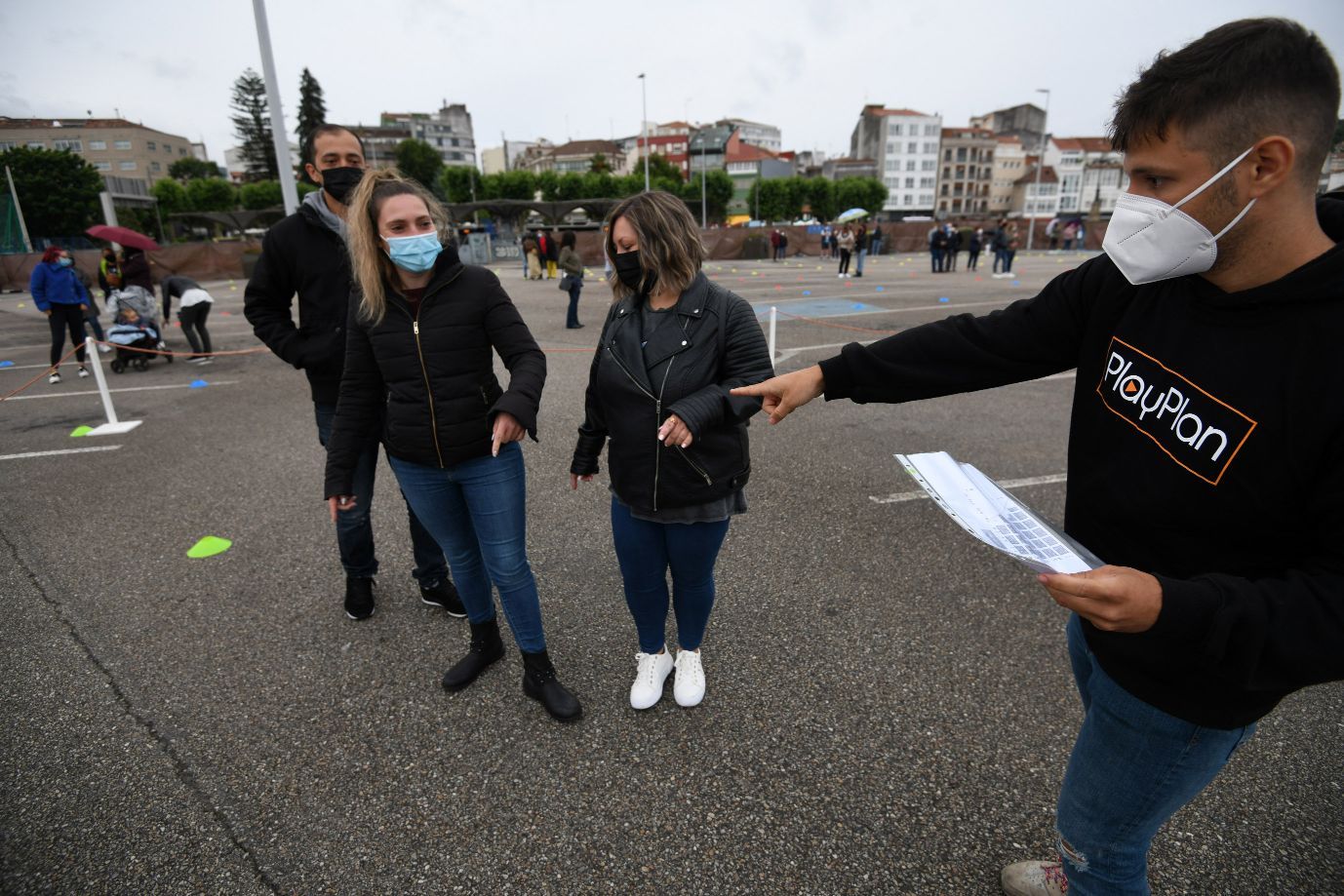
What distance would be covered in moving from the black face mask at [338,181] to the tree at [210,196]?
76.1m

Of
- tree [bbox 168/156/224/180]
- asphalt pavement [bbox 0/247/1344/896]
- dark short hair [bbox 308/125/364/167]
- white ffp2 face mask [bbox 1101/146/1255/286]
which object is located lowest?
asphalt pavement [bbox 0/247/1344/896]

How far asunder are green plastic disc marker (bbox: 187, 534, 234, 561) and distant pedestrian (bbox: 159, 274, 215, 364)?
7.16m

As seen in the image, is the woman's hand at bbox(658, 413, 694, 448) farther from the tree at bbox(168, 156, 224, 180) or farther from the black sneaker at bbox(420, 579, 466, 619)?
the tree at bbox(168, 156, 224, 180)

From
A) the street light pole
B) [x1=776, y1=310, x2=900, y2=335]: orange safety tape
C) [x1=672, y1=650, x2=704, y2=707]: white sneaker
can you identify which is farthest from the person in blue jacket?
[x1=776, y1=310, x2=900, y2=335]: orange safety tape

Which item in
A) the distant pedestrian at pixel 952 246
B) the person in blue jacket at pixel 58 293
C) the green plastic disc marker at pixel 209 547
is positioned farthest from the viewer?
the distant pedestrian at pixel 952 246

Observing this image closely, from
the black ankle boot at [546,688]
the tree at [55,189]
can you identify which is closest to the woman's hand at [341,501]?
the black ankle boot at [546,688]

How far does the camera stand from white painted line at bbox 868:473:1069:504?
4.67 m

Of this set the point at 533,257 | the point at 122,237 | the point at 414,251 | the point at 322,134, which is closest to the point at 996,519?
the point at 414,251

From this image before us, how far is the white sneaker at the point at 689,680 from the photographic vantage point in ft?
9.02

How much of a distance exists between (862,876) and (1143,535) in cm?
141

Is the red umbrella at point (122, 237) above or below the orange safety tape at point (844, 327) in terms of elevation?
above

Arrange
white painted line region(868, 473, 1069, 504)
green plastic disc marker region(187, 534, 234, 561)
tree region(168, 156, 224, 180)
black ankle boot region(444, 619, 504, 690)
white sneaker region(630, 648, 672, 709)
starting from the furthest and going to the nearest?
tree region(168, 156, 224, 180) → white painted line region(868, 473, 1069, 504) → green plastic disc marker region(187, 534, 234, 561) → black ankle boot region(444, 619, 504, 690) → white sneaker region(630, 648, 672, 709)

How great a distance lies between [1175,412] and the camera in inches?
47.3

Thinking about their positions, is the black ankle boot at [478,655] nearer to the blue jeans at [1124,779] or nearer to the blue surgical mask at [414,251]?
the blue surgical mask at [414,251]
